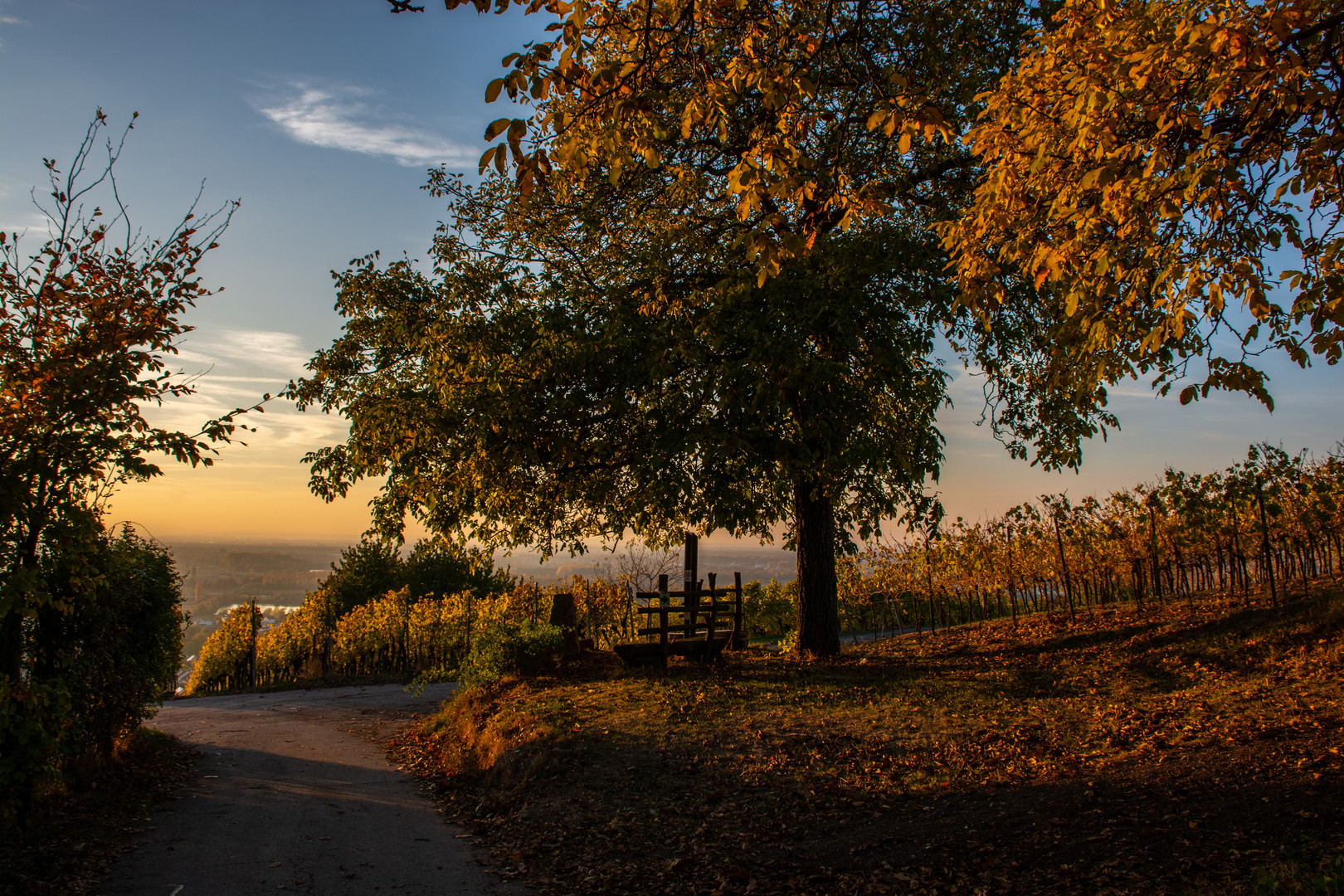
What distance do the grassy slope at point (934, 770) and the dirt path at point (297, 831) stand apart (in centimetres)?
52

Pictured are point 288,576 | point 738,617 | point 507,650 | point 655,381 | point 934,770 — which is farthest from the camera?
point 288,576

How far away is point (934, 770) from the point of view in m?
6.88

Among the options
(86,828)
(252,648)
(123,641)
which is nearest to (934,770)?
(86,828)

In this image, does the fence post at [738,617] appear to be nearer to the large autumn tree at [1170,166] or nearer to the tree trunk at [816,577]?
the tree trunk at [816,577]

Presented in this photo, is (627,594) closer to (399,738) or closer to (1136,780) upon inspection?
(399,738)

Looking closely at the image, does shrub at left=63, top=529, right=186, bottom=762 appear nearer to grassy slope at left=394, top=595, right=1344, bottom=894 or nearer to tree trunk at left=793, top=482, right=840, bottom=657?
grassy slope at left=394, top=595, right=1344, bottom=894

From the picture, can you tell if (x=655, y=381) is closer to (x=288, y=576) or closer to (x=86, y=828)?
(x=86, y=828)

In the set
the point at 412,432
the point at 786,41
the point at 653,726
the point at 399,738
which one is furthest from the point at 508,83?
the point at 399,738

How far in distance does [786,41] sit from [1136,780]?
20.7 feet

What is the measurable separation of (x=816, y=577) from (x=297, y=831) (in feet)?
29.7

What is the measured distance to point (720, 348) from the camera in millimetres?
10844

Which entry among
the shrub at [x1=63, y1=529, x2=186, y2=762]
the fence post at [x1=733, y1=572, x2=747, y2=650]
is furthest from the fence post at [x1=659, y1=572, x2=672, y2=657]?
the shrub at [x1=63, y1=529, x2=186, y2=762]

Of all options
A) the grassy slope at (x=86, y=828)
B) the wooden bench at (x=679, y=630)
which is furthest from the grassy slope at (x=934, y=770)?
the grassy slope at (x=86, y=828)

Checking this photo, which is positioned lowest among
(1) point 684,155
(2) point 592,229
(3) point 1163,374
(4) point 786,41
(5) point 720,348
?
(3) point 1163,374
